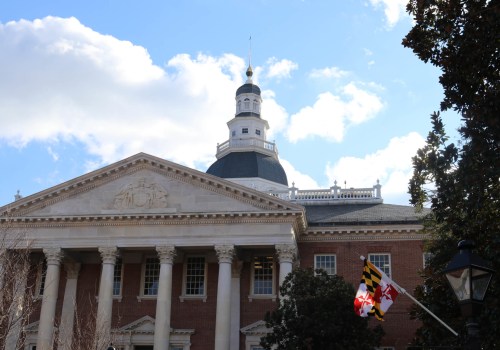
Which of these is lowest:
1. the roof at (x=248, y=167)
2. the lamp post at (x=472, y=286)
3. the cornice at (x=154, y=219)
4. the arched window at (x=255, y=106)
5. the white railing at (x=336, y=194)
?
the lamp post at (x=472, y=286)

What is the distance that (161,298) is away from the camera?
36.6 meters

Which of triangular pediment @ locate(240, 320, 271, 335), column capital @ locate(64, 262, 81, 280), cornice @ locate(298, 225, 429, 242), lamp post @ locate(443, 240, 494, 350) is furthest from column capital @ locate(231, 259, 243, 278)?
lamp post @ locate(443, 240, 494, 350)

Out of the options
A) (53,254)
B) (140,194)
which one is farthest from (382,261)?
(53,254)

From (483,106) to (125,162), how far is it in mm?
25472

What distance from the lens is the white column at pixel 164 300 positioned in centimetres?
3606

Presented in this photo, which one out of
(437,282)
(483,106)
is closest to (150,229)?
(437,282)

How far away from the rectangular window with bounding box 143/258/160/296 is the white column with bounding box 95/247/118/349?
3.13 m

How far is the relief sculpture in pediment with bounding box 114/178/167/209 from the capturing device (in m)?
38.5

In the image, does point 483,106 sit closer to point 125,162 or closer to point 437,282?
point 437,282

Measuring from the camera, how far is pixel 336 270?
132 feet

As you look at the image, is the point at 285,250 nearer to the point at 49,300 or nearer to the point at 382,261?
the point at 382,261

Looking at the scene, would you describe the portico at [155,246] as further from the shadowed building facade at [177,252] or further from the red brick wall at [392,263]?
the red brick wall at [392,263]

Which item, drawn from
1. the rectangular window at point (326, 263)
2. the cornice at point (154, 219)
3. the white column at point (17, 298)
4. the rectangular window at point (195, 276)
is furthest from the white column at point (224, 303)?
the white column at point (17, 298)

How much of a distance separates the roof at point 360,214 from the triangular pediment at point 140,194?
554 cm
